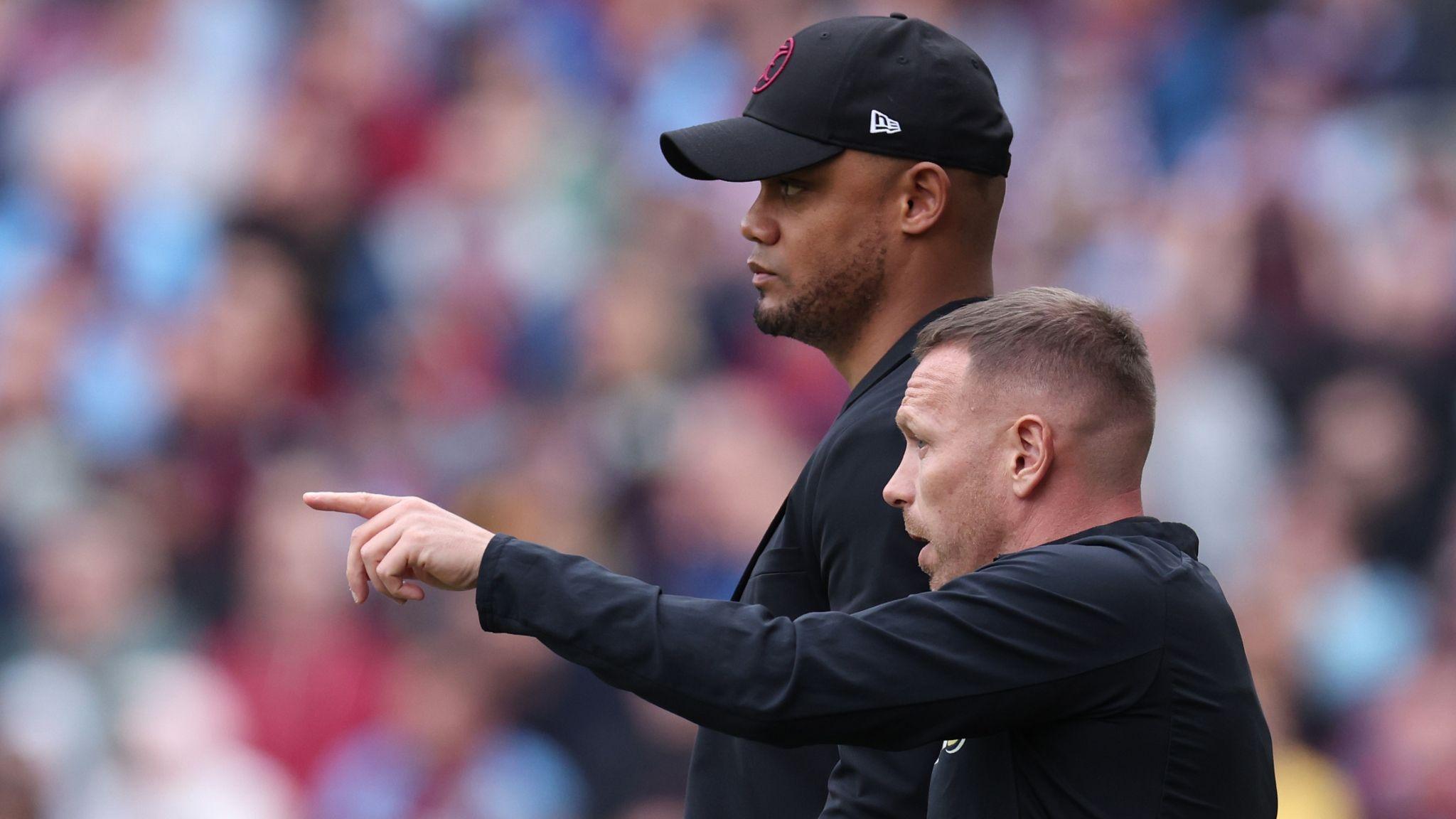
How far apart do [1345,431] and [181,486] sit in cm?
411

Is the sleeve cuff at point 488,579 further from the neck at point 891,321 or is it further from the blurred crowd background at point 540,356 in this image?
the blurred crowd background at point 540,356

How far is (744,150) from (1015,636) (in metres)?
0.88

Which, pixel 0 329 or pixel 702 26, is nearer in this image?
pixel 0 329

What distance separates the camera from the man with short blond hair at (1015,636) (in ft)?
5.90

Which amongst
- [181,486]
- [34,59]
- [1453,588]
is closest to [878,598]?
[1453,588]

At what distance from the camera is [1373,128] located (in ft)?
22.4

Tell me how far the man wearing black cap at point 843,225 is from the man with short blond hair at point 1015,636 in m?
0.32

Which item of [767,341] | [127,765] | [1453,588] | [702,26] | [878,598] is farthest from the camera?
[702,26]

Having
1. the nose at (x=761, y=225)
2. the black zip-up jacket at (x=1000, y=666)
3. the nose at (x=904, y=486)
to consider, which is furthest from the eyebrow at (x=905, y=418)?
the nose at (x=761, y=225)

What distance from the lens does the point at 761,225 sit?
2.48m

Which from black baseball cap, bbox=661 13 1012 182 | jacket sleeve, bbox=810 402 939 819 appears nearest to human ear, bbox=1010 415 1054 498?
jacket sleeve, bbox=810 402 939 819

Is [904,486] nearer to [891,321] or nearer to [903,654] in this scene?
[903,654]

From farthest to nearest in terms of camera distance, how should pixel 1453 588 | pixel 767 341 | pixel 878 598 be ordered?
pixel 767 341 → pixel 1453 588 → pixel 878 598

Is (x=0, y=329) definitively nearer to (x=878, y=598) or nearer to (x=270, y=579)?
(x=270, y=579)
